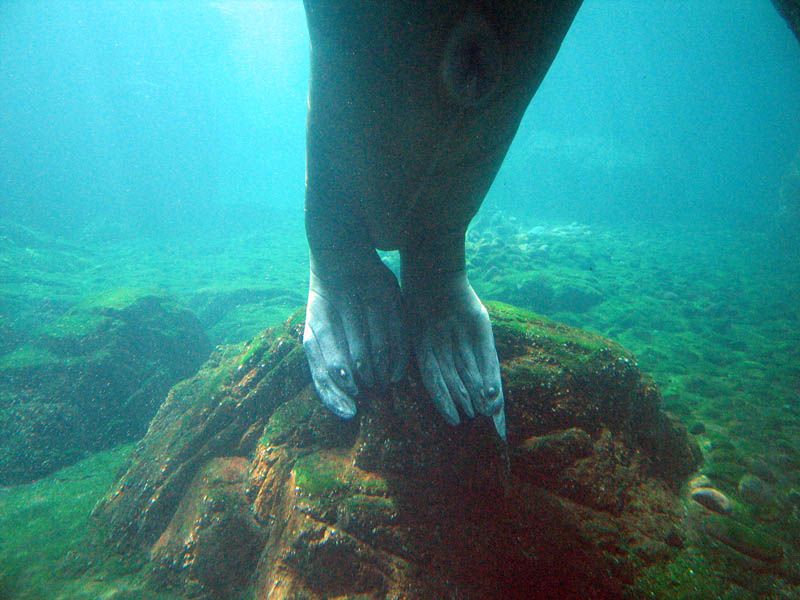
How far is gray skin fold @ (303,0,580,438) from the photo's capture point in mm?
1275

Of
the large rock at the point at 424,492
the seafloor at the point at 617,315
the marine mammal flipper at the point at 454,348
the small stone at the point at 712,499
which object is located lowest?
the seafloor at the point at 617,315

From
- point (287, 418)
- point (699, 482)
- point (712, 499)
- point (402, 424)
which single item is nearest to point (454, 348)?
point (402, 424)

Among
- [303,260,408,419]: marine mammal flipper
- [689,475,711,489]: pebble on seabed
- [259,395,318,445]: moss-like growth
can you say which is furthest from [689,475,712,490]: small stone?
[259,395,318,445]: moss-like growth

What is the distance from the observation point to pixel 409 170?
5.41ft

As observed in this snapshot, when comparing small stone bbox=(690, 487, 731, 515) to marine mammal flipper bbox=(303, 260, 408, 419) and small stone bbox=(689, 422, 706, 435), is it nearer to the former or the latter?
small stone bbox=(689, 422, 706, 435)

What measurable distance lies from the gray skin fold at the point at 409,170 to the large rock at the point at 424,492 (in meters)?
0.35

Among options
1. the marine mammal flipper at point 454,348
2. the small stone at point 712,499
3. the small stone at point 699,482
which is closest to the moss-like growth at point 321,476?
the marine mammal flipper at point 454,348

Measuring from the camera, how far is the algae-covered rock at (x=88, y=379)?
5359mm

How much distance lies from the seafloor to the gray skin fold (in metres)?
1.80

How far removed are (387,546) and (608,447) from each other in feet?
5.33

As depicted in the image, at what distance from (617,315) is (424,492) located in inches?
410

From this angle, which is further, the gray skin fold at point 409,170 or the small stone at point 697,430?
the small stone at point 697,430

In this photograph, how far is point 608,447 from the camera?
249cm

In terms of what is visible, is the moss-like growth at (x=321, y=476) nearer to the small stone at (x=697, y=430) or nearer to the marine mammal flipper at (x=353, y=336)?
the marine mammal flipper at (x=353, y=336)
